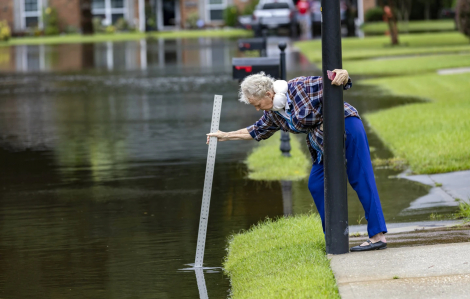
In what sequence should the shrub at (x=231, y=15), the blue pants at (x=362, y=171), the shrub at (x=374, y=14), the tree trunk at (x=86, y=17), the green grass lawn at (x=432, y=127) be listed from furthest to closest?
the shrub at (x=231, y=15)
the tree trunk at (x=86, y=17)
the shrub at (x=374, y=14)
the green grass lawn at (x=432, y=127)
the blue pants at (x=362, y=171)

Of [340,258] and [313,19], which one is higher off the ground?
[313,19]

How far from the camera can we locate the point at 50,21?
5453cm

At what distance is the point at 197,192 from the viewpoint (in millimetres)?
9016

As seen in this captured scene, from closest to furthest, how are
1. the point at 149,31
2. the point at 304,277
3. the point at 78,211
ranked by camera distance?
the point at 304,277 → the point at 78,211 → the point at 149,31

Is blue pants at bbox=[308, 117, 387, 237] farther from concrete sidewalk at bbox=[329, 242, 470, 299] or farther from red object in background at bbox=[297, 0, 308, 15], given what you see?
red object in background at bbox=[297, 0, 308, 15]

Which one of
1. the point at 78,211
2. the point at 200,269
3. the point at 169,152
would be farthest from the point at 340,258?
the point at 169,152

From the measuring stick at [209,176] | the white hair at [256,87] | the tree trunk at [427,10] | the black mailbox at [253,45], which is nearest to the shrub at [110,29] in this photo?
the tree trunk at [427,10]

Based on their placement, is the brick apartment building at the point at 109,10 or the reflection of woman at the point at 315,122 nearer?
the reflection of woman at the point at 315,122

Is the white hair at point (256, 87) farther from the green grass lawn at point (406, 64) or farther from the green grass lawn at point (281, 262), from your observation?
the green grass lawn at point (406, 64)

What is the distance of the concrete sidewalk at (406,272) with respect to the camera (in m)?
4.61

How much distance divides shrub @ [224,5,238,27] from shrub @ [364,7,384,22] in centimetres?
896

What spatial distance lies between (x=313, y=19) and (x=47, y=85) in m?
26.9

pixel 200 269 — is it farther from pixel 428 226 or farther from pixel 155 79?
pixel 155 79

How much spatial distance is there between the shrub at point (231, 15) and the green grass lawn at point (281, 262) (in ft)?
156
